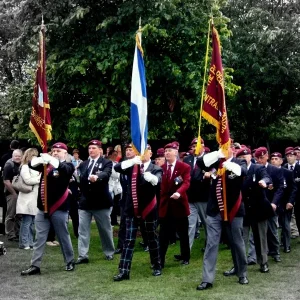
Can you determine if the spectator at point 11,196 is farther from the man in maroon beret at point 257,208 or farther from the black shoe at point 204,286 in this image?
the black shoe at point 204,286

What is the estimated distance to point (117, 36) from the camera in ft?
43.7

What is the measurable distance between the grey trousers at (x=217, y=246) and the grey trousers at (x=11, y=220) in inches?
207

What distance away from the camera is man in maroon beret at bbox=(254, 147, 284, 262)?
952cm

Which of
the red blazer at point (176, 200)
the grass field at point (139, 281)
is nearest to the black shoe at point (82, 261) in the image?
the grass field at point (139, 281)

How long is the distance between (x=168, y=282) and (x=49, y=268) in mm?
2135

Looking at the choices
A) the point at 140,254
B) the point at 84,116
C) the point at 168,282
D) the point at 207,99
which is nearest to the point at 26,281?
the point at 168,282

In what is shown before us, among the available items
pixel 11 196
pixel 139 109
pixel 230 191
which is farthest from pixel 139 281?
pixel 11 196

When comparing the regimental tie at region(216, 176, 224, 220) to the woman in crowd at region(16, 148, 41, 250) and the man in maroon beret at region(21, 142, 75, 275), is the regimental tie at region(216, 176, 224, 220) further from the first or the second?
the woman in crowd at region(16, 148, 41, 250)

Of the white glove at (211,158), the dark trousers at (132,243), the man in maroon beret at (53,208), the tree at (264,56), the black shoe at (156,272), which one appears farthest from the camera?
the tree at (264,56)

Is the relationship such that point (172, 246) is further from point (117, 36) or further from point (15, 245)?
point (117, 36)

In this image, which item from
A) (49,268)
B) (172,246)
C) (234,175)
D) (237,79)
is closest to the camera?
(234,175)

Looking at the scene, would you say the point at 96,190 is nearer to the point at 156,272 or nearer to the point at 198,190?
the point at 156,272

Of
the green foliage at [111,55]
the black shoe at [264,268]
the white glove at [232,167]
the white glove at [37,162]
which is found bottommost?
the black shoe at [264,268]

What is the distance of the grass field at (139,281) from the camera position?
7.47 metres
